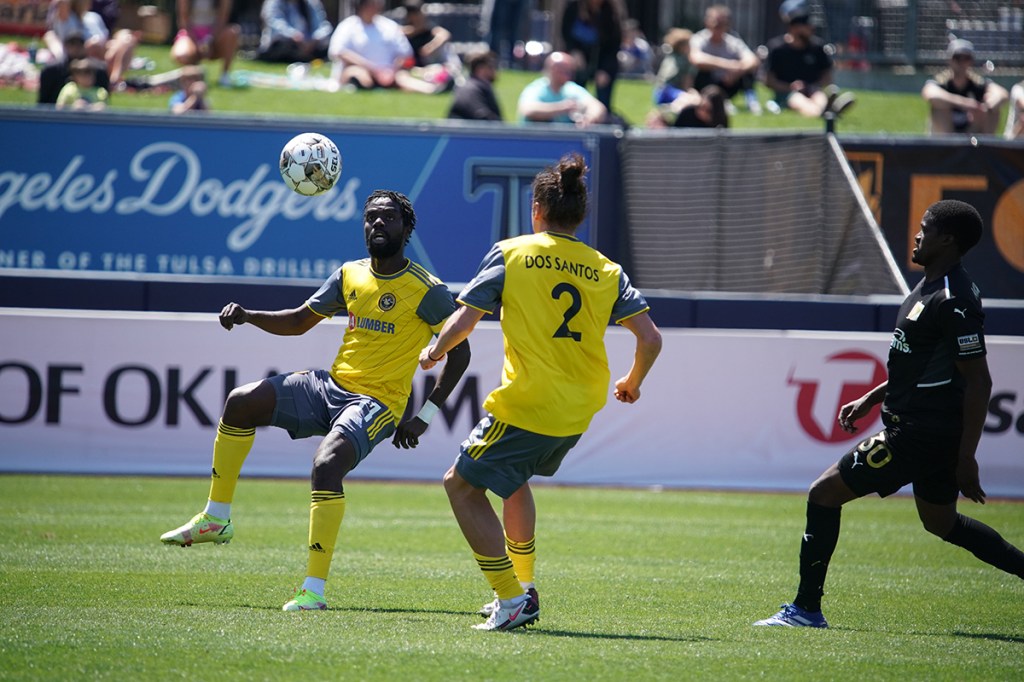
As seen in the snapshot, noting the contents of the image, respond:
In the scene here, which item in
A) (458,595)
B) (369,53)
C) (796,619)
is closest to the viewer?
(796,619)

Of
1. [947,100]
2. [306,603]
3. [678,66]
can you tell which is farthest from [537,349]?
[678,66]

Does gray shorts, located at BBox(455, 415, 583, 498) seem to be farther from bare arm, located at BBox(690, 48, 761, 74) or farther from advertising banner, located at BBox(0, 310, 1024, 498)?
bare arm, located at BBox(690, 48, 761, 74)

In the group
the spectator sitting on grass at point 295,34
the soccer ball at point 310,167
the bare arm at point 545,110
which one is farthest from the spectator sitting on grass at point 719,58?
the soccer ball at point 310,167

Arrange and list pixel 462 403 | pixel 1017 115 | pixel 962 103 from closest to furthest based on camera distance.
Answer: pixel 462 403 → pixel 962 103 → pixel 1017 115

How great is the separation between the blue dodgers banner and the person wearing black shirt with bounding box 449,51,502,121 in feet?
4.20

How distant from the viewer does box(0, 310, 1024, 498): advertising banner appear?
12.2 meters

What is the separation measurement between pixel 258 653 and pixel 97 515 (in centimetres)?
501

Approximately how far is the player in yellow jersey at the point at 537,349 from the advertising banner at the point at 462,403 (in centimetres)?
637

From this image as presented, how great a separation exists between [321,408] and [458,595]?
51.7 inches

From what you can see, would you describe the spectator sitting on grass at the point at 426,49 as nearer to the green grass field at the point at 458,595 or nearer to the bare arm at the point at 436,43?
the bare arm at the point at 436,43

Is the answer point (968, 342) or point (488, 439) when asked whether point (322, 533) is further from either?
point (968, 342)

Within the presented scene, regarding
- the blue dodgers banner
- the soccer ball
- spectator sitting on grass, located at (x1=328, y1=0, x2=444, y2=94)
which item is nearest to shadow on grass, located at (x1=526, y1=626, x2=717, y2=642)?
the soccer ball

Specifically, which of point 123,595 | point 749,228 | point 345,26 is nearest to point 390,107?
point 345,26

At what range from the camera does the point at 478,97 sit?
17.4 meters
